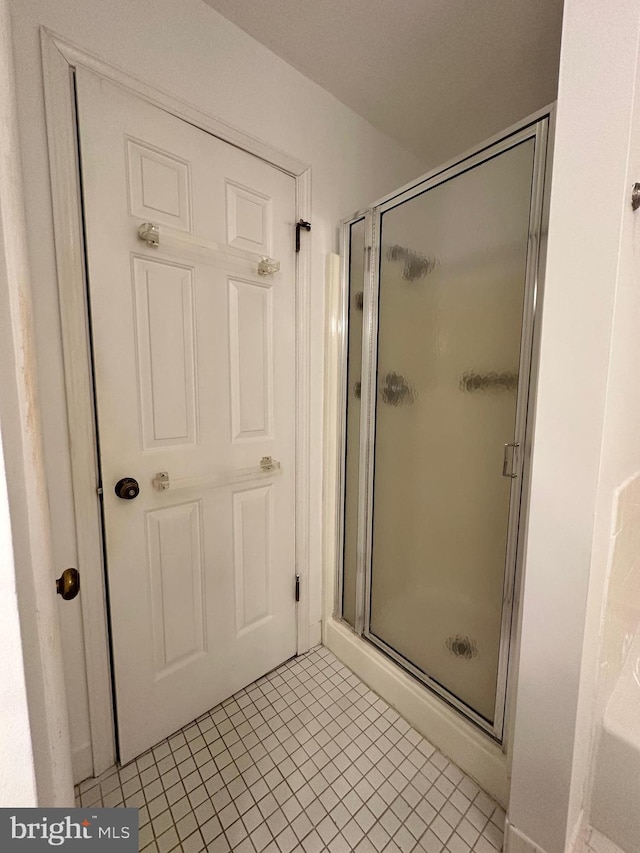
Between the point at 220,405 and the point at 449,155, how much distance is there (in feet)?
5.89

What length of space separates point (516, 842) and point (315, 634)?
3.12 ft

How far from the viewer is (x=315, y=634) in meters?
1.73

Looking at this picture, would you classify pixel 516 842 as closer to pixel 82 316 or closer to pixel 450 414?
pixel 450 414

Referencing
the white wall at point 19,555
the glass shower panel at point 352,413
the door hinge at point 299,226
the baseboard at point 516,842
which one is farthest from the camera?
the glass shower panel at point 352,413

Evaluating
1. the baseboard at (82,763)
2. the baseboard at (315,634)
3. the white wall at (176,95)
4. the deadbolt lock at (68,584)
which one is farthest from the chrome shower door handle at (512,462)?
the baseboard at (82,763)

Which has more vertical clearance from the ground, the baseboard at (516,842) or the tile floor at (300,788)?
the baseboard at (516,842)

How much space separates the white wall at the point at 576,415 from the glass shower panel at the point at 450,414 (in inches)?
9.7

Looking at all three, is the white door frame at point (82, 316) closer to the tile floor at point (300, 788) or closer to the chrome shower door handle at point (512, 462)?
the tile floor at point (300, 788)

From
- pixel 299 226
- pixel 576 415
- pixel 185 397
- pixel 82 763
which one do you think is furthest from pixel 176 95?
pixel 82 763

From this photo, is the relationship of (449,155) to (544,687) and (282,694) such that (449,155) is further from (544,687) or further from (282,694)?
(282,694)

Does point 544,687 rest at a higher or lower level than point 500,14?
lower

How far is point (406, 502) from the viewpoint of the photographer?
140 centimetres

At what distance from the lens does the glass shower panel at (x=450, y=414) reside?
1.08 m

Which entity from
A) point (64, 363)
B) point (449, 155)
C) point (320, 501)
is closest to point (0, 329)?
point (64, 363)
